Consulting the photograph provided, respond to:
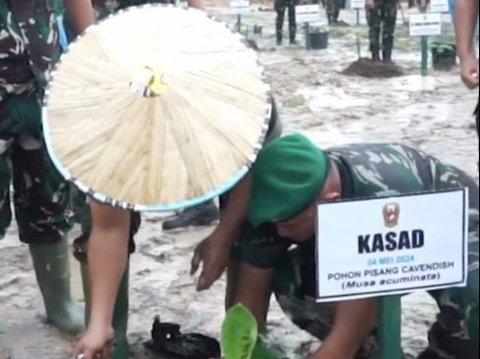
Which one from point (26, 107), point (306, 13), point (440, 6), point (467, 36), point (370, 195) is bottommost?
point (306, 13)

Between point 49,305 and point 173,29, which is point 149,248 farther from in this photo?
point 173,29

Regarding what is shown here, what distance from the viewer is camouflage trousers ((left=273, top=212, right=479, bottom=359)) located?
251cm

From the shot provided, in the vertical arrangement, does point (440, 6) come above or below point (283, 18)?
above

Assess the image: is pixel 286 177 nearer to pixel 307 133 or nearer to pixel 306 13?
pixel 307 133

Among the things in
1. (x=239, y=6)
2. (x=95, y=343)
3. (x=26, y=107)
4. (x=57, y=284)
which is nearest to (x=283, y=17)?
(x=239, y=6)

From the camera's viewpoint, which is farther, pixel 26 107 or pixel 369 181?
pixel 26 107

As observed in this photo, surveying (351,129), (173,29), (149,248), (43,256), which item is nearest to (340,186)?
(173,29)

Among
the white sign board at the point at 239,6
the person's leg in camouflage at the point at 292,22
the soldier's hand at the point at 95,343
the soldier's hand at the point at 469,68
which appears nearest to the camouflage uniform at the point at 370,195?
the soldier's hand at the point at 469,68

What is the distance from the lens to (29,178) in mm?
3086

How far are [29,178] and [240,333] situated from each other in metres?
1.02

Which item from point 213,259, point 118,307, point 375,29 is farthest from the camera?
point 375,29

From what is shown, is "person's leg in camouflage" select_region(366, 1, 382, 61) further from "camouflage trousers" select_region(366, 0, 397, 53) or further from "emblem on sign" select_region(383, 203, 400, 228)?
"emblem on sign" select_region(383, 203, 400, 228)

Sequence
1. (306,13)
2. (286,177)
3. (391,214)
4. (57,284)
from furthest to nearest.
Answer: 1. (306,13)
2. (57,284)
3. (286,177)
4. (391,214)

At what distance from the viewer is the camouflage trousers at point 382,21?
36.4 feet
